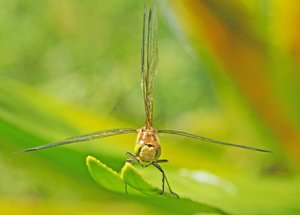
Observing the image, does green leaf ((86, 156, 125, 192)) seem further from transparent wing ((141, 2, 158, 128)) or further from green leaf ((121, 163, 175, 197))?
transparent wing ((141, 2, 158, 128))

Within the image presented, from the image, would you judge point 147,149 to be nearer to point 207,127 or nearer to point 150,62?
point 150,62

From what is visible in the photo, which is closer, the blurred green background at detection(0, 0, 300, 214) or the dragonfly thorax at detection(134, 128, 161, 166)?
the dragonfly thorax at detection(134, 128, 161, 166)

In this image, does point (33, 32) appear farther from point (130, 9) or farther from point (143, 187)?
point (143, 187)

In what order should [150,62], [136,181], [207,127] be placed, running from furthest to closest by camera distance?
1. [207,127]
2. [150,62]
3. [136,181]

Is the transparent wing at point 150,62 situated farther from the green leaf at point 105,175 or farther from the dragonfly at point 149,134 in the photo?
the green leaf at point 105,175

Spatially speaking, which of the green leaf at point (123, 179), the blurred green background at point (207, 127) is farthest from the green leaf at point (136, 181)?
the blurred green background at point (207, 127)

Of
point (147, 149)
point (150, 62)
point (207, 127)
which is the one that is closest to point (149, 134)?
point (147, 149)

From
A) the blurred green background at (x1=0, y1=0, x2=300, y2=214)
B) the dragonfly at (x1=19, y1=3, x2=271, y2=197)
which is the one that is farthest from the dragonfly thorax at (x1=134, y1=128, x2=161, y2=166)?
the blurred green background at (x1=0, y1=0, x2=300, y2=214)

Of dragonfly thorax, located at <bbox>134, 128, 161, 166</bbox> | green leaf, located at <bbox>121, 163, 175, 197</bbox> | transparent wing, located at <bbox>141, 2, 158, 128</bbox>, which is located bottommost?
green leaf, located at <bbox>121, 163, 175, 197</bbox>

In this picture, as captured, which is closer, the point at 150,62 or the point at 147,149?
the point at 147,149
